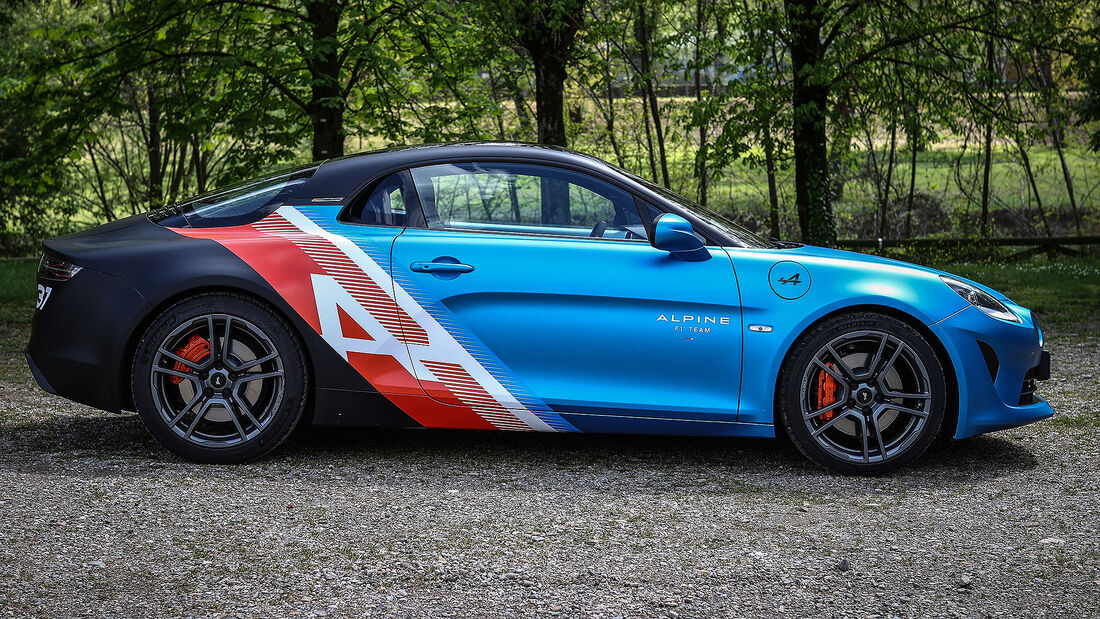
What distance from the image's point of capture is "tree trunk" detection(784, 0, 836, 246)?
1339 cm

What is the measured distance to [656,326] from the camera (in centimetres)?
446

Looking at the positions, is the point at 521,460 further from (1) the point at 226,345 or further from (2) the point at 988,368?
(2) the point at 988,368

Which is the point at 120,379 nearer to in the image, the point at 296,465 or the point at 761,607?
the point at 296,465

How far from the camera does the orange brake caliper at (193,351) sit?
4.65 metres

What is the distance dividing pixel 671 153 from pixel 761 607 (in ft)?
Result: 68.0

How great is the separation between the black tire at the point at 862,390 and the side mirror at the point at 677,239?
24.5 inches

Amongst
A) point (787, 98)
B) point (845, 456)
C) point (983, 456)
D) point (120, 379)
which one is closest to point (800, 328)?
point (845, 456)

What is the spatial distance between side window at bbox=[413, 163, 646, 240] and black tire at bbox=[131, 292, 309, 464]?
0.93 m

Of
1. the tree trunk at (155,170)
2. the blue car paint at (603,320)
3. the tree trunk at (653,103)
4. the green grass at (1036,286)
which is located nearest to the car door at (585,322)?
the blue car paint at (603,320)

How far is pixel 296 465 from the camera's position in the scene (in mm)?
4715

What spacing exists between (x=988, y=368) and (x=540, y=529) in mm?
2181

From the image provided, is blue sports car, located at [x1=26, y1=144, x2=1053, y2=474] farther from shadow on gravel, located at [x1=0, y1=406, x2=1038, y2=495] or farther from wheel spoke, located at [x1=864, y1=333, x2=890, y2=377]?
shadow on gravel, located at [x1=0, y1=406, x2=1038, y2=495]

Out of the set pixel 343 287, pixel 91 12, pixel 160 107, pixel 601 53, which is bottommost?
pixel 343 287

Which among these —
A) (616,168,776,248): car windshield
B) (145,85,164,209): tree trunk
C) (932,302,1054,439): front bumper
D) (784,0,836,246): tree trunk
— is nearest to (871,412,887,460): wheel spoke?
(932,302,1054,439): front bumper
